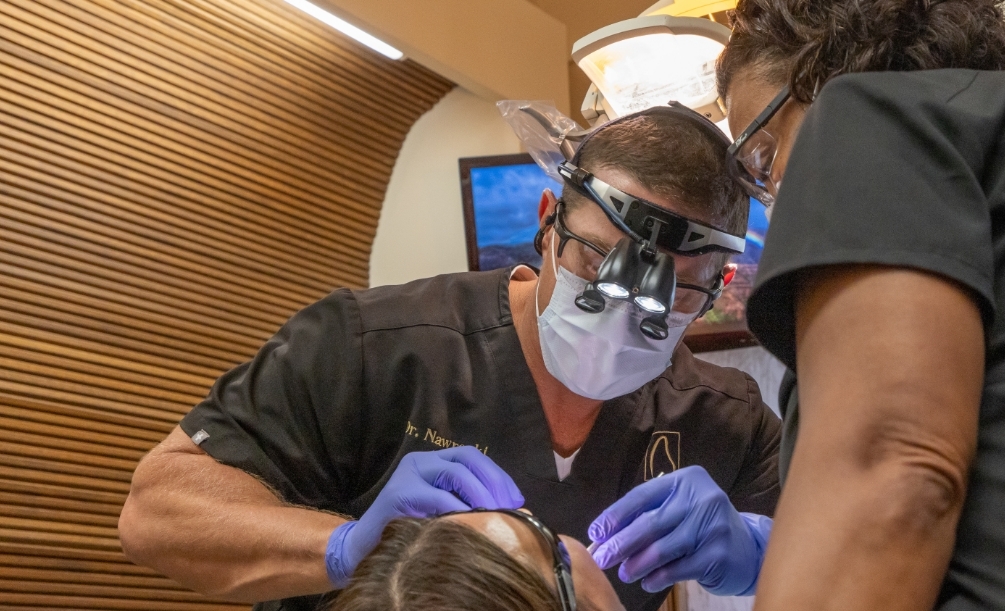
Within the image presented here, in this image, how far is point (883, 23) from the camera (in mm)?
899

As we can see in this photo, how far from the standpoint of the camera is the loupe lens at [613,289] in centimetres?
148

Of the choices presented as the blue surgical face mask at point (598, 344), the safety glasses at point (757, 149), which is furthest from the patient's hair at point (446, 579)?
the blue surgical face mask at point (598, 344)

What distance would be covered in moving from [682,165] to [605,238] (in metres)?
0.18

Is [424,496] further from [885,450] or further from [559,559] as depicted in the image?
[885,450]

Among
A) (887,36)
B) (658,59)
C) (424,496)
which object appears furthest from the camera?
(658,59)

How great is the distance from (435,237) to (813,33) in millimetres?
3428

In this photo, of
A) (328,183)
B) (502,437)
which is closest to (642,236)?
(502,437)

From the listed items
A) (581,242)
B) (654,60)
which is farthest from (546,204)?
(654,60)

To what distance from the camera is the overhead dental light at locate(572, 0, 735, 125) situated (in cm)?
191

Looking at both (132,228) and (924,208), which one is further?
(132,228)

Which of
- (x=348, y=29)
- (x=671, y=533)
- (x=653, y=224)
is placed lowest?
(x=671, y=533)

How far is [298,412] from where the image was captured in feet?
5.08

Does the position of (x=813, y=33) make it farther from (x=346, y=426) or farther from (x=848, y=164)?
(x=346, y=426)

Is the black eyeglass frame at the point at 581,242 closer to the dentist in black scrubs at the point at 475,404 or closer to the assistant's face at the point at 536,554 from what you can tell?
the dentist in black scrubs at the point at 475,404
